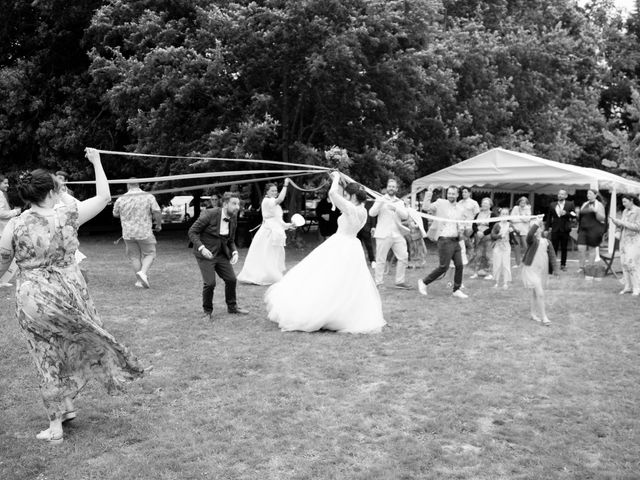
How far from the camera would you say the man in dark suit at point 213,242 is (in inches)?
339

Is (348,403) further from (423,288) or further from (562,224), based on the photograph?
(562,224)

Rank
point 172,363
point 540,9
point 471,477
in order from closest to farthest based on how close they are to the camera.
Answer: point 471,477
point 172,363
point 540,9

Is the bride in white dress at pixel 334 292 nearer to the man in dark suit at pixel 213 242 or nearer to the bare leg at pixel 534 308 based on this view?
the man in dark suit at pixel 213 242

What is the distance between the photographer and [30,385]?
19.1 feet

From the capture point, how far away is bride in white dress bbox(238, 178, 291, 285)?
12.2 metres

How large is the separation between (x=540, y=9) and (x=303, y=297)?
20.7 m

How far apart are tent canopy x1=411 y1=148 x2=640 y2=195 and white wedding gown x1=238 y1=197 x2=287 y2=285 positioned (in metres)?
7.33

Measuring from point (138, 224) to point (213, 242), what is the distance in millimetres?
3212

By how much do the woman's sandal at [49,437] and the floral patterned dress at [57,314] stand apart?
116 mm

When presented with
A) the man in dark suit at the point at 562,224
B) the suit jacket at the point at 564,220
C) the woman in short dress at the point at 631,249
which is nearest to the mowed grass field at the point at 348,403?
→ the woman in short dress at the point at 631,249

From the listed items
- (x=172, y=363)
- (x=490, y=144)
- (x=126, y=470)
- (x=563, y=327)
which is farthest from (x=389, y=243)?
(x=490, y=144)

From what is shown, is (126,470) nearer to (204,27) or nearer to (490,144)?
(204,27)

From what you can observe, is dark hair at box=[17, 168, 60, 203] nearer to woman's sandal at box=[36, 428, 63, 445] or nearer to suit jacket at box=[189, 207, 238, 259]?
woman's sandal at box=[36, 428, 63, 445]

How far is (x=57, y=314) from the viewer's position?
4.58m
